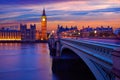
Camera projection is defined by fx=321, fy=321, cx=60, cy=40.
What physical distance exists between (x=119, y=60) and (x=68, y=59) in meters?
23.5

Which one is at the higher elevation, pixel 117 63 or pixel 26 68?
pixel 117 63

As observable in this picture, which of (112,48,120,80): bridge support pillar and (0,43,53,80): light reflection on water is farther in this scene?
(0,43,53,80): light reflection on water

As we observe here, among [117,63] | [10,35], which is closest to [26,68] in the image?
[117,63]

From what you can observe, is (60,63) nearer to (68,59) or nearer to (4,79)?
(68,59)

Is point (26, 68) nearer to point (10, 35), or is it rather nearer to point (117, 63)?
point (117, 63)

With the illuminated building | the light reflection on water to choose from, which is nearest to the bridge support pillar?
the light reflection on water

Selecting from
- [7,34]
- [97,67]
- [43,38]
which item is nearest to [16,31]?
[7,34]

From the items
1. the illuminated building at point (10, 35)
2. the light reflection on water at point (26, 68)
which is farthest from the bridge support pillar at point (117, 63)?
the illuminated building at point (10, 35)

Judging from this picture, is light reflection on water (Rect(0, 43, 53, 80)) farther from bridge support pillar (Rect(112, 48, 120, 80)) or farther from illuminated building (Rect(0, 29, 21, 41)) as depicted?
illuminated building (Rect(0, 29, 21, 41))

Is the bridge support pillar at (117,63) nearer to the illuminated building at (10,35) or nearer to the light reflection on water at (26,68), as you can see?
the light reflection on water at (26,68)

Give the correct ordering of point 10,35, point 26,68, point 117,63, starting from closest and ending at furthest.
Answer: point 117,63 < point 26,68 < point 10,35

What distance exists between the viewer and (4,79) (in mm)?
24672

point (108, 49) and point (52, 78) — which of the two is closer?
point (108, 49)

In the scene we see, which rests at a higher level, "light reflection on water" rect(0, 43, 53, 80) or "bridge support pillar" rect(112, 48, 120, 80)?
"bridge support pillar" rect(112, 48, 120, 80)
